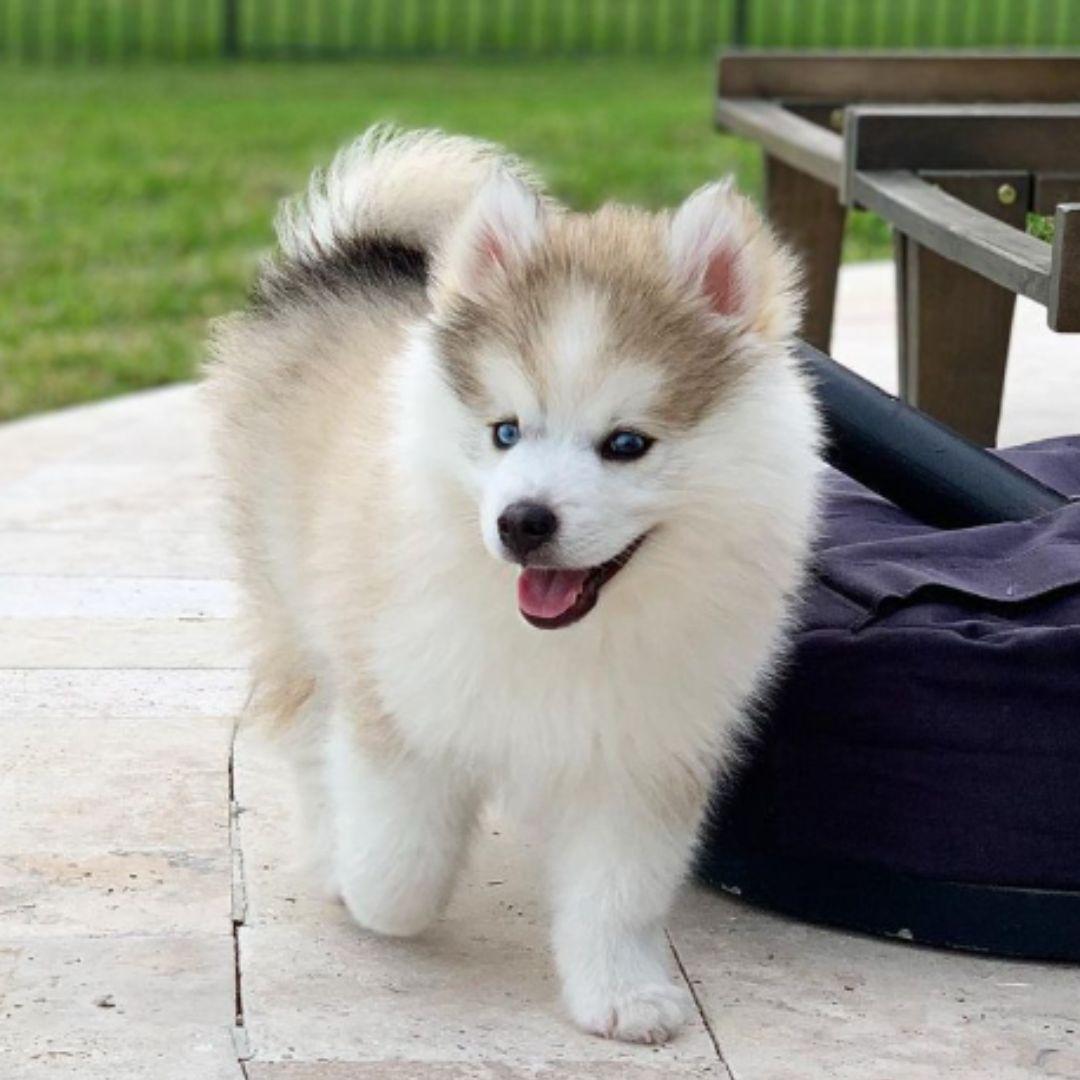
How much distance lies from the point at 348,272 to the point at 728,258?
91 centimetres

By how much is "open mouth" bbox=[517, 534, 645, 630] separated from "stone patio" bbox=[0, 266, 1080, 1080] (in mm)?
548

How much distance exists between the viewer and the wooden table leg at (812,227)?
21.6 feet

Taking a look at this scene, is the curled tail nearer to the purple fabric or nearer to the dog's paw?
the purple fabric

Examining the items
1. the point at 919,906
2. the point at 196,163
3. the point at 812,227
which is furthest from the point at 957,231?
the point at 196,163

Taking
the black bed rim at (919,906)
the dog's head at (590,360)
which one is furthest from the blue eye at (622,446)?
the black bed rim at (919,906)

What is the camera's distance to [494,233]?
299cm

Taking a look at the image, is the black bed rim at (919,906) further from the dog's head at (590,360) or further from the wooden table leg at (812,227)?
the wooden table leg at (812,227)

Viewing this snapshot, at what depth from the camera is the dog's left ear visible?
2.93 meters

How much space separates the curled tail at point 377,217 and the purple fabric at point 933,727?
0.84 metres

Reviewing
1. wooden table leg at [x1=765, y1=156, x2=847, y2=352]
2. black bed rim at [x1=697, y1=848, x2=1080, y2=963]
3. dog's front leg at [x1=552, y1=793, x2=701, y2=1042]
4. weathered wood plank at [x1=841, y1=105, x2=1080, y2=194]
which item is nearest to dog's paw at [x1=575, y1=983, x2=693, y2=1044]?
dog's front leg at [x1=552, y1=793, x2=701, y2=1042]

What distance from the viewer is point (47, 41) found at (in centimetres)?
1739

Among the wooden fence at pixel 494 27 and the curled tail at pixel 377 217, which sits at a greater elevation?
the curled tail at pixel 377 217

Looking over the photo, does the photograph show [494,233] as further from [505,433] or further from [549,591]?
[549,591]

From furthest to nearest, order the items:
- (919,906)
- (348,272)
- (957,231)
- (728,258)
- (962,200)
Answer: (962,200) → (957,231) → (348,272) → (919,906) → (728,258)
